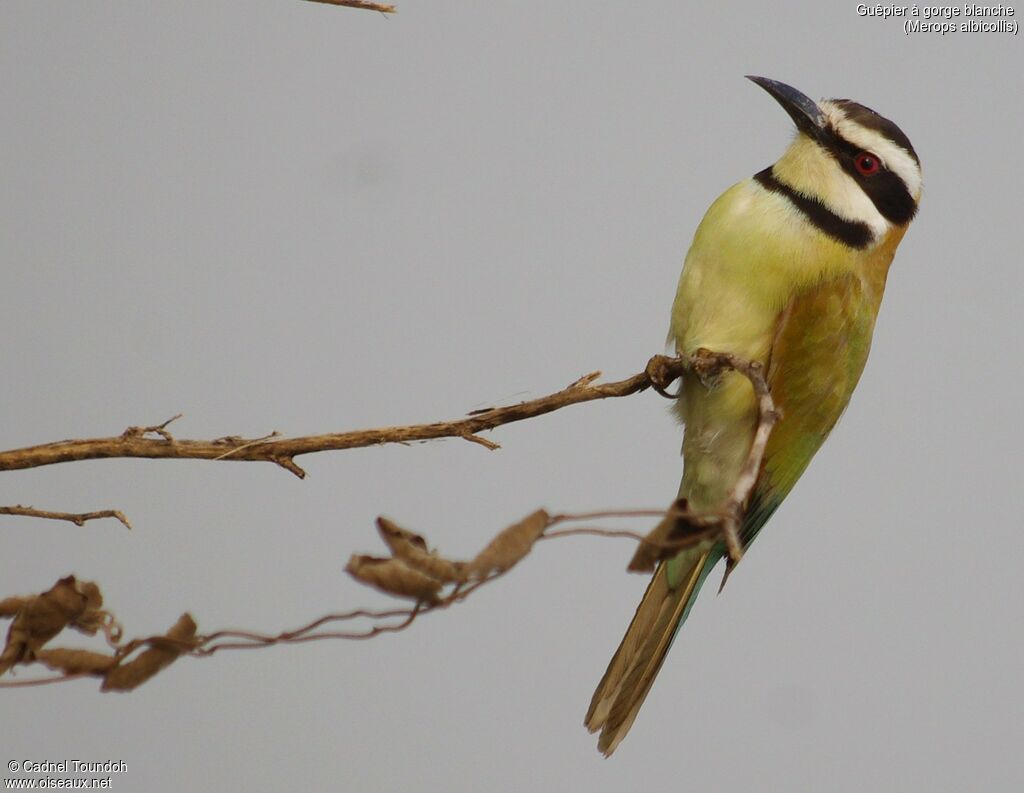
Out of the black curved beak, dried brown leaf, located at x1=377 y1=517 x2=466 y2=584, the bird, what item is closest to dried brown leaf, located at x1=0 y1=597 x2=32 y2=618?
dried brown leaf, located at x1=377 y1=517 x2=466 y2=584

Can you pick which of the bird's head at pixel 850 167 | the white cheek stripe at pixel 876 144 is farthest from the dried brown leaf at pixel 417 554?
the white cheek stripe at pixel 876 144

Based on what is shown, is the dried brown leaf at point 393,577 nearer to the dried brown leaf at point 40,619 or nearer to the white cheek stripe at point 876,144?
the dried brown leaf at point 40,619

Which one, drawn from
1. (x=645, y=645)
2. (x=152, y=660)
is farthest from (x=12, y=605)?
(x=645, y=645)

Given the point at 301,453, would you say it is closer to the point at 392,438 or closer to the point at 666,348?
the point at 392,438

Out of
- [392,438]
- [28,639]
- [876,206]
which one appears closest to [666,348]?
[876,206]

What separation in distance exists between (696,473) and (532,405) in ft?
2.48

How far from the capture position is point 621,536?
3.26 feet

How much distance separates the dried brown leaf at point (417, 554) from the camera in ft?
3.32

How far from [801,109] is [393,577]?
150 cm

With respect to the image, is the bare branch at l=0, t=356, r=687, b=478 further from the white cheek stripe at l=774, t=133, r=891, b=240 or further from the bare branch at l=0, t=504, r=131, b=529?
the white cheek stripe at l=774, t=133, r=891, b=240

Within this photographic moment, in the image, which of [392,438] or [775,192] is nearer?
[392,438]

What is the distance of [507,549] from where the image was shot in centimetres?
97

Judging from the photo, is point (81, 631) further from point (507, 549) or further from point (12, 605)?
point (507, 549)

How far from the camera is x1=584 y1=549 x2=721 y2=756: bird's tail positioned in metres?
2.15
